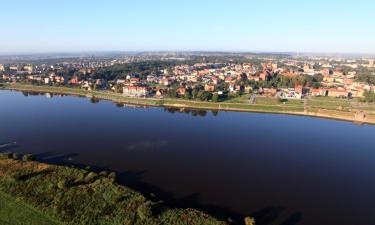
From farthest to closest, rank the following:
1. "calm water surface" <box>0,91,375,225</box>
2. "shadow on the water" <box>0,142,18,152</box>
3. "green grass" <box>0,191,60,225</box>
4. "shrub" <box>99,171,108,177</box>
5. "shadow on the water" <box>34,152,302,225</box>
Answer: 1. "shadow on the water" <box>0,142,18,152</box>
2. "shrub" <box>99,171,108,177</box>
3. "calm water surface" <box>0,91,375,225</box>
4. "shadow on the water" <box>34,152,302,225</box>
5. "green grass" <box>0,191,60,225</box>

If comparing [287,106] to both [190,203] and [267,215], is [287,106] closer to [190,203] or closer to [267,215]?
[267,215]

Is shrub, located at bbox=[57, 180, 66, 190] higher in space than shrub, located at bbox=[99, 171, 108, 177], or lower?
higher

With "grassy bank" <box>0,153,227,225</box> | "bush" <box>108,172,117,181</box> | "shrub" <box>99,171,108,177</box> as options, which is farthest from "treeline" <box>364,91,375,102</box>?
"shrub" <box>99,171,108,177</box>

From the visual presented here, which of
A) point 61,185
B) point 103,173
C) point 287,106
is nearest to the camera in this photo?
point 61,185

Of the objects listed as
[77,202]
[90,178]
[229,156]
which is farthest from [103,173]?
[229,156]

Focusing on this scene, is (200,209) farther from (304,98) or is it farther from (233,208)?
(304,98)

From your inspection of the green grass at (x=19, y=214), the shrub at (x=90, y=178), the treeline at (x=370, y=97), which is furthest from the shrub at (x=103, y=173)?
the treeline at (x=370, y=97)

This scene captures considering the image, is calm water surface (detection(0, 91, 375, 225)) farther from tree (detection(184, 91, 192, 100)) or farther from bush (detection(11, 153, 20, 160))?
tree (detection(184, 91, 192, 100))
